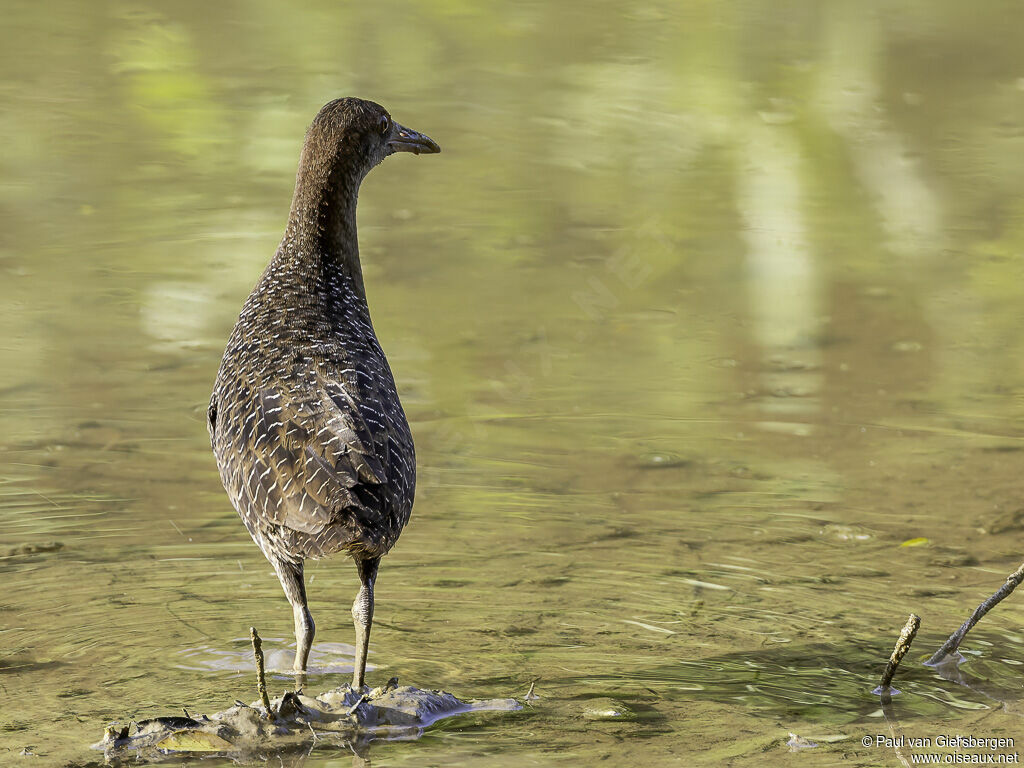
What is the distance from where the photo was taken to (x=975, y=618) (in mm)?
6254

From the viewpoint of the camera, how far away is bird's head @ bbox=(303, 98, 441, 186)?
24.4 ft

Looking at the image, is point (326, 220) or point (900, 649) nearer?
point (900, 649)

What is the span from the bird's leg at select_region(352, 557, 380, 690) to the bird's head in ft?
6.68

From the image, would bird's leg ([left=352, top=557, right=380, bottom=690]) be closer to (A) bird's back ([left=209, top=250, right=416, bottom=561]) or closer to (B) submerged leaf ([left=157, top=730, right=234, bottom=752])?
(A) bird's back ([left=209, top=250, right=416, bottom=561])

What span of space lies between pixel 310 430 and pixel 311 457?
0.16 m

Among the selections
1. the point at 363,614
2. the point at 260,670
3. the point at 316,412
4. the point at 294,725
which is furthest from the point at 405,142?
the point at 260,670

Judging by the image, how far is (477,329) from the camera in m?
12.0

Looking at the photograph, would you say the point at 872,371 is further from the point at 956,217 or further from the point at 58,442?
the point at 58,442

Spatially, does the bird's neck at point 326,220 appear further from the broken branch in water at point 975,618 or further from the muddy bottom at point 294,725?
the broken branch in water at point 975,618

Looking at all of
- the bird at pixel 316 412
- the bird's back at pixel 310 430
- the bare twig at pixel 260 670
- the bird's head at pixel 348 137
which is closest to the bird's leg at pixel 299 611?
the bird at pixel 316 412

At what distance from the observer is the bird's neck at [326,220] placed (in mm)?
7230

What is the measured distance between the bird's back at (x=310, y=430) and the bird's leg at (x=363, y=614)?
0.27 meters

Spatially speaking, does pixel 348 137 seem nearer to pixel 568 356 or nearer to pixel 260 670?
pixel 260 670

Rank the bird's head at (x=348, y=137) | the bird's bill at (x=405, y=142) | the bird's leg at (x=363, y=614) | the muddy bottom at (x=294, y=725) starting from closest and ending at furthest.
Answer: the muddy bottom at (x=294, y=725) → the bird's leg at (x=363, y=614) → the bird's head at (x=348, y=137) → the bird's bill at (x=405, y=142)
